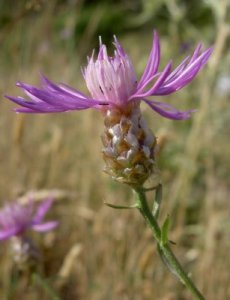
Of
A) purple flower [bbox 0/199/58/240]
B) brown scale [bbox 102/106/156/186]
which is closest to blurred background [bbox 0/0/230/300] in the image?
purple flower [bbox 0/199/58/240]

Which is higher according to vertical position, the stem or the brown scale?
the brown scale

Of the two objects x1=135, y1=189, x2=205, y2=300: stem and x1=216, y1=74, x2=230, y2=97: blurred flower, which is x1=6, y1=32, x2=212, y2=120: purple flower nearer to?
x1=135, y1=189, x2=205, y2=300: stem

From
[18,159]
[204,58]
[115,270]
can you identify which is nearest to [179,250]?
[115,270]

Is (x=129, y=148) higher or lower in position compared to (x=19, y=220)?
higher

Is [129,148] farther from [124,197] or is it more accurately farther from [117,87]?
[124,197]

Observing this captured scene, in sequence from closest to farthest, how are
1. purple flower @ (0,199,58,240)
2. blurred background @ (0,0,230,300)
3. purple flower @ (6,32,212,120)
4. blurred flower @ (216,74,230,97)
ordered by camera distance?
purple flower @ (6,32,212,120), purple flower @ (0,199,58,240), blurred background @ (0,0,230,300), blurred flower @ (216,74,230,97)

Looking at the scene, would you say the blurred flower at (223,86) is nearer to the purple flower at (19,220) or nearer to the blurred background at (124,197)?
the blurred background at (124,197)

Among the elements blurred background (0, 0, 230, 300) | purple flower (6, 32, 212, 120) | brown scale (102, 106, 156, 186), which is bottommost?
blurred background (0, 0, 230, 300)

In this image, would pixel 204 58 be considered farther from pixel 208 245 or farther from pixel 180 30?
pixel 180 30

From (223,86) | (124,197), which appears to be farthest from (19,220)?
(223,86)

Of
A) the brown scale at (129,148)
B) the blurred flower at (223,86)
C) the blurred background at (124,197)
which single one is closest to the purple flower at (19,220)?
the blurred background at (124,197)
